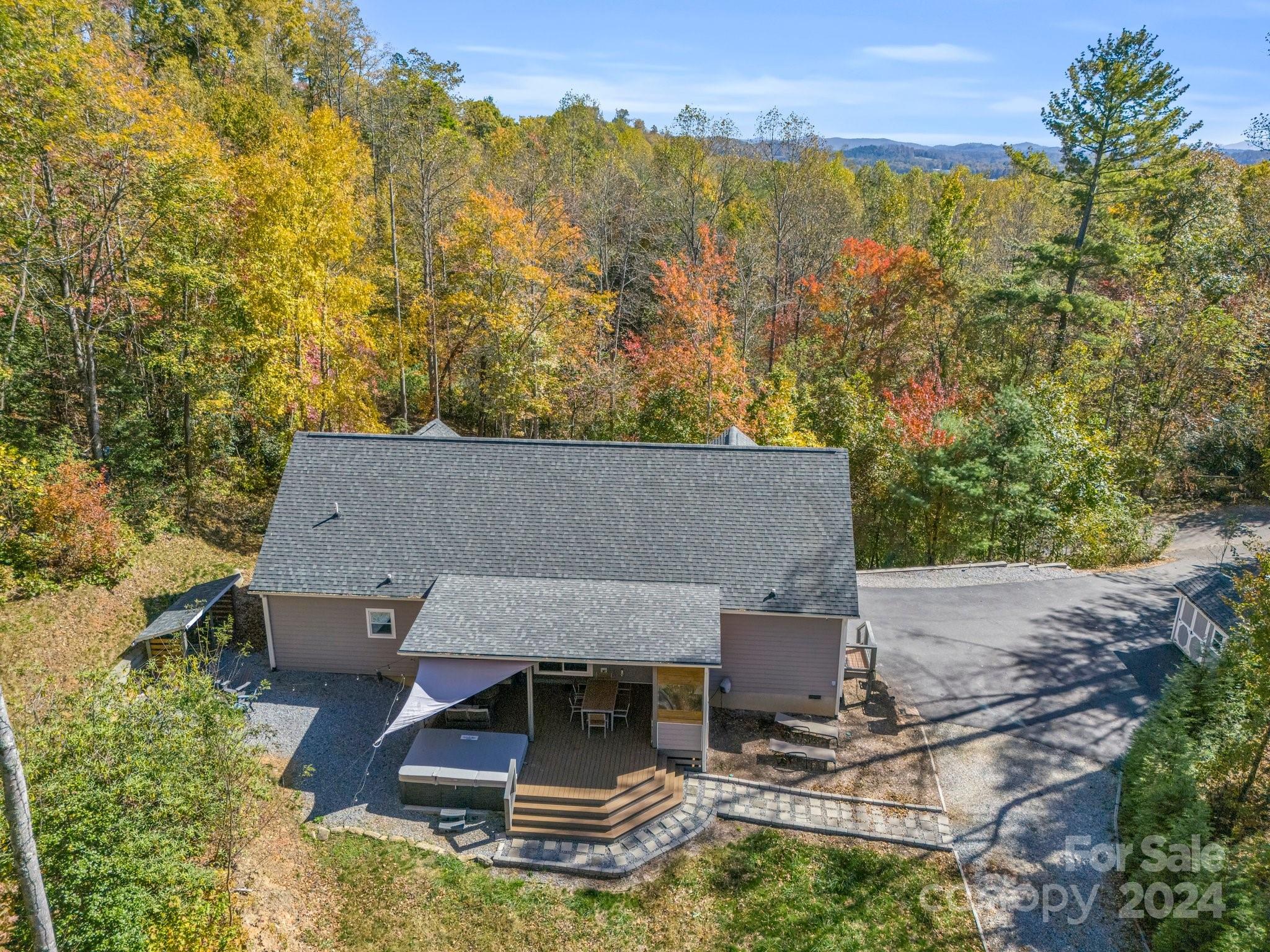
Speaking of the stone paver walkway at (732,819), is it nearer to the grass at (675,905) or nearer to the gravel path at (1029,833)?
the grass at (675,905)

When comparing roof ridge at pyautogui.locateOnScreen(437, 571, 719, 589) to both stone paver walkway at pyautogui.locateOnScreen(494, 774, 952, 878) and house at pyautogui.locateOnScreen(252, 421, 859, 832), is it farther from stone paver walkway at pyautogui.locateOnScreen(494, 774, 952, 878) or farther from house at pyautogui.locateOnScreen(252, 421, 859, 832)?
stone paver walkway at pyautogui.locateOnScreen(494, 774, 952, 878)

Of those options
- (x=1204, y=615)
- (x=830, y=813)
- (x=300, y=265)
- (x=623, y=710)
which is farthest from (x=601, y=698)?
(x=300, y=265)

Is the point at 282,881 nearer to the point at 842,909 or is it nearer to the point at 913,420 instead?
the point at 842,909

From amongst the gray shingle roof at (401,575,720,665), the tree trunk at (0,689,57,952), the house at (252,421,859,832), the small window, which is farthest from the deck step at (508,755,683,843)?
the tree trunk at (0,689,57,952)

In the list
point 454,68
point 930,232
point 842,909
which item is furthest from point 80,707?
point 930,232

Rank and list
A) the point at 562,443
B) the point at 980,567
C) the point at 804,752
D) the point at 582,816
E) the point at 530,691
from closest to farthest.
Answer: the point at 582,816 < the point at 530,691 < the point at 804,752 < the point at 562,443 < the point at 980,567

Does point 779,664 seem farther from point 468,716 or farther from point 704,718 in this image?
point 468,716
